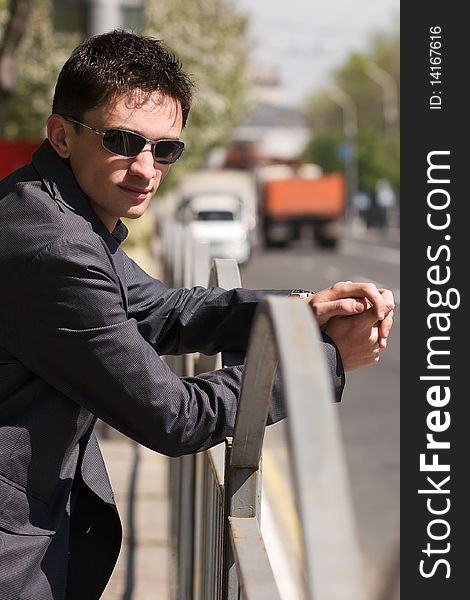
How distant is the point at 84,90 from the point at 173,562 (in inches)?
131

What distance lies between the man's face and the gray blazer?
36 mm

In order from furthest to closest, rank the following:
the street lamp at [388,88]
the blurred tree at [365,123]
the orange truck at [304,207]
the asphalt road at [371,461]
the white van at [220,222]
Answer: the street lamp at [388,88]
the blurred tree at [365,123]
the orange truck at [304,207]
the white van at [220,222]
the asphalt road at [371,461]

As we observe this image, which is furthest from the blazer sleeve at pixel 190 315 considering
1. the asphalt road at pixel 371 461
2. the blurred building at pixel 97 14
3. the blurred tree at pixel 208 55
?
the blurred tree at pixel 208 55

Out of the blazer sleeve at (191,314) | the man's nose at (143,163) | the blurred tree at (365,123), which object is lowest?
the blurred tree at (365,123)

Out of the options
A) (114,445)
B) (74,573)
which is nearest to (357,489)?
(114,445)

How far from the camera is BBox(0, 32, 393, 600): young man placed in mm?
1976

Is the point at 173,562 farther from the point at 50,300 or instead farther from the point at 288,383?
the point at 288,383

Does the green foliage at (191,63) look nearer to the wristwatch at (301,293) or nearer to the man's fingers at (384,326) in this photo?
the wristwatch at (301,293)

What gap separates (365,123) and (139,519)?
363 ft

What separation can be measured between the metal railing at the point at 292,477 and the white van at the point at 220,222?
106ft

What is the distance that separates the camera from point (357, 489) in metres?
8.84

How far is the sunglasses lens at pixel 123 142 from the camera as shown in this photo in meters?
2.13

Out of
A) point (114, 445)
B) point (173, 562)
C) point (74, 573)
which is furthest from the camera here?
point (114, 445)

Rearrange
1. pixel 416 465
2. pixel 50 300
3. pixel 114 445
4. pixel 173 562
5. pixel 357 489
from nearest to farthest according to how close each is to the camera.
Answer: pixel 50 300
pixel 173 562
pixel 416 465
pixel 114 445
pixel 357 489
